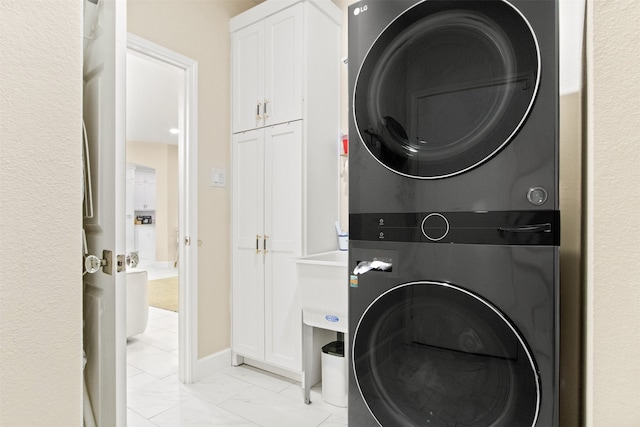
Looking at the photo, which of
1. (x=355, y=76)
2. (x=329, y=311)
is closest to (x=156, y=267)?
(x=329, y=311)

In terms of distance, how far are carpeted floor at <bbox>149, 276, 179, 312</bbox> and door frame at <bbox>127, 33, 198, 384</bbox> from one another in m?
2.09

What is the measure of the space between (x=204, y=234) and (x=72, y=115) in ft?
5.77

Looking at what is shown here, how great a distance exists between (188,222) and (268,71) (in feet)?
3.94

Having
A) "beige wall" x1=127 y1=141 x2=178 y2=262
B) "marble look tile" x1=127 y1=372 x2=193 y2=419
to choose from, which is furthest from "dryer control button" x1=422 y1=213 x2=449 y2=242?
"beige wall" x1=127 y1=141 x2=178 y2=262

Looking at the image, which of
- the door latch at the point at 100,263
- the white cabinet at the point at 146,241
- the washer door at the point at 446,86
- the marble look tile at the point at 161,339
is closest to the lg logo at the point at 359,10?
the washer door at the point at 446,86

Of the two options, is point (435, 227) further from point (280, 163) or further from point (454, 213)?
point (280, 163)

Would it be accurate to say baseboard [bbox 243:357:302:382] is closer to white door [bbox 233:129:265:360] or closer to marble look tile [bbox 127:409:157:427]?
white door [bbox 233:129:265:360]

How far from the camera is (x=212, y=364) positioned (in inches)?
96.3

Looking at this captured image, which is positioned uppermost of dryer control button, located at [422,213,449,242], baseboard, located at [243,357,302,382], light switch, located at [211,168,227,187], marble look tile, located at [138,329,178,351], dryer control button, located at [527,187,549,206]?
light switch, located at [211,168,227,187]

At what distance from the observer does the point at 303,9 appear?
2219 millimetres

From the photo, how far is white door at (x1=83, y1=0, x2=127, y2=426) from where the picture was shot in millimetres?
1074

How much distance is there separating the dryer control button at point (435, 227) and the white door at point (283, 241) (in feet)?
3.95

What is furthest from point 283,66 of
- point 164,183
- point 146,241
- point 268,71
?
point 146,241
